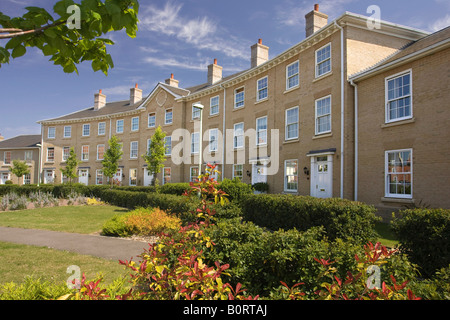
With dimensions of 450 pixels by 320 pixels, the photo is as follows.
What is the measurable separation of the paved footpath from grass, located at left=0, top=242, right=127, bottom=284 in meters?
0.40

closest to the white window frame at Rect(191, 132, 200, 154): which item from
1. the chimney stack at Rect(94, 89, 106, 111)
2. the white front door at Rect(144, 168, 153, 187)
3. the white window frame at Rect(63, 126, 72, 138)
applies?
the white front door at Rect(144, 168, 153, 187)

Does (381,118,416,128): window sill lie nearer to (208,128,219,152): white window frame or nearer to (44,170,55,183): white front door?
(208,128,219,152): white window frame

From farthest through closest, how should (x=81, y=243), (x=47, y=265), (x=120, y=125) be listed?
(x=120, y=125)
(x=81, y=243)
(x=47, y=265)

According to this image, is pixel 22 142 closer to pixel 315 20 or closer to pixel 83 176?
pixel 83 176

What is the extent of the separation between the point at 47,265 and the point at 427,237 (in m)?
7.98

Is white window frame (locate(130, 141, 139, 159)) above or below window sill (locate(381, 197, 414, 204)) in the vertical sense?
above

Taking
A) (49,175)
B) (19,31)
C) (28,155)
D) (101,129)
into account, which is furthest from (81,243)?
(28,155)

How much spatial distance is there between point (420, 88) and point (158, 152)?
54.0 feet

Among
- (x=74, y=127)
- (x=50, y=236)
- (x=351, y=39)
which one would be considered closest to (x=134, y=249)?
(x=50, y=236)

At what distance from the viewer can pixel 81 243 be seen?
27.6 feet

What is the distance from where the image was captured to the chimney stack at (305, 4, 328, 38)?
704 inches

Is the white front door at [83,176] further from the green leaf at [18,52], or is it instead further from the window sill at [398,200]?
the green leaf at [18,52]

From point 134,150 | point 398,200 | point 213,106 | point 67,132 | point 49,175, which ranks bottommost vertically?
point 398,200
